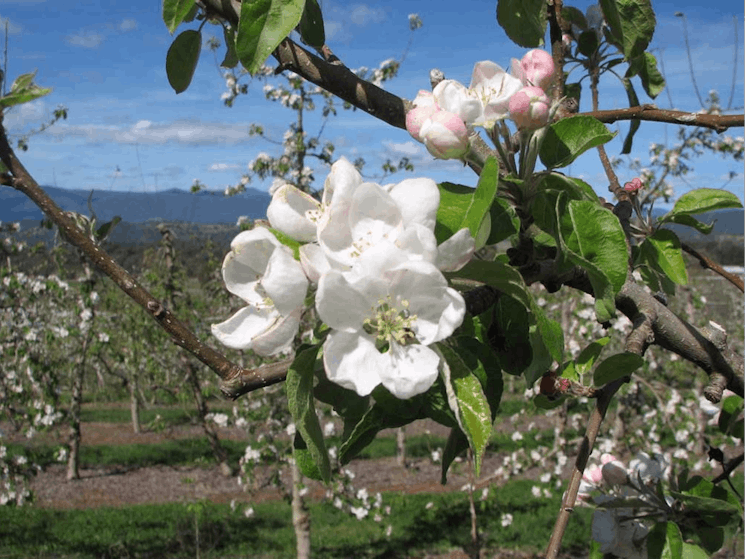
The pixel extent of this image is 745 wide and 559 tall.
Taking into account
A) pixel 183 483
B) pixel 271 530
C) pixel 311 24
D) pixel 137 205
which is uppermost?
pixel 137 205

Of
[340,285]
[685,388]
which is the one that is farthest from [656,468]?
[685,388]

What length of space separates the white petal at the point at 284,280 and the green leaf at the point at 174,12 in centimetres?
42

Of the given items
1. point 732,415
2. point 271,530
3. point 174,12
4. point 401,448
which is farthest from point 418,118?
point 401,448

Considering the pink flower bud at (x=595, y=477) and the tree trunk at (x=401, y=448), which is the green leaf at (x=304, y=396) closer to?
the pink flower bud at (x=595, y=477)

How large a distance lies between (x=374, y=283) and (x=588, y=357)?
61cm

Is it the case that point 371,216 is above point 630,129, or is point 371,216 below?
below

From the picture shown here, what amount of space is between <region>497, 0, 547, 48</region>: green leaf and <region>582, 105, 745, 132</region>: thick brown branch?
0.71 ft

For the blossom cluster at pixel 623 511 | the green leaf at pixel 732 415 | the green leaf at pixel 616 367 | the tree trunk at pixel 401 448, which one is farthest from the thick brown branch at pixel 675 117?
the tree trunk at pixel 401 448

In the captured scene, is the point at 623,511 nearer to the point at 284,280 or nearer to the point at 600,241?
the point at 600,241

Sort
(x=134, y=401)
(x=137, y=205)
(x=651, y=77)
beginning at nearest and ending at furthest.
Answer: (x=651, y=77) → (x=134, y=401) → (x=137, y=205)

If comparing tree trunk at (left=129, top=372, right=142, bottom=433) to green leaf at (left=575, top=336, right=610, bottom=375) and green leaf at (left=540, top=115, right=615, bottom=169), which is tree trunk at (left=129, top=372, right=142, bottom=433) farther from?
green leaf at (left=540, top=115, right=615, bottom=169)

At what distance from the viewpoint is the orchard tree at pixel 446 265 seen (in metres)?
0.66

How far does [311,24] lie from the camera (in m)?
1.18

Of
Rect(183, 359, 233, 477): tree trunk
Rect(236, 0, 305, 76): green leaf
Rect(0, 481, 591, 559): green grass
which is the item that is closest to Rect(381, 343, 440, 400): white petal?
Rect(236, 0, 305, 76): green leaf
